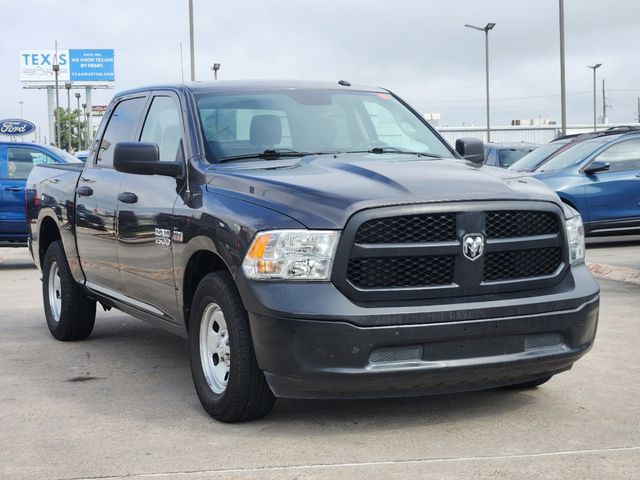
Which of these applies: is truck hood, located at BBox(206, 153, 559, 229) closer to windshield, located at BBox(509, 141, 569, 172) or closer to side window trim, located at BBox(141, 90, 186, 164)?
side window trim, located at BBox(141, 90, 186, 164)

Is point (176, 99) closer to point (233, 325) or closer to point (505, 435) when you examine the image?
point (233, 325)

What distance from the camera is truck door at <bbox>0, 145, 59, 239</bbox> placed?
15.2 meters

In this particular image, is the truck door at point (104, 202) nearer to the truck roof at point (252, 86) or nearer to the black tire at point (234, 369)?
the truck roof at point (252, 86)

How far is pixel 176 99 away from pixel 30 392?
6.56 ft

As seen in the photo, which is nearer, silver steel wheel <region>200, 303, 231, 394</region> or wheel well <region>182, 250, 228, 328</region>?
silver steel wheel <region>200, 303, 231, 394</region>

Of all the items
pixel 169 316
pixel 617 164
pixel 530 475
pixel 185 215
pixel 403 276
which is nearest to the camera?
pixel 530 475

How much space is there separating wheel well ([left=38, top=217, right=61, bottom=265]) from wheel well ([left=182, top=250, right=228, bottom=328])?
10.2 ft

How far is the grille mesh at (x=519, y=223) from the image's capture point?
5.15 metres

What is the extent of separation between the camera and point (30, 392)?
21.1 ft

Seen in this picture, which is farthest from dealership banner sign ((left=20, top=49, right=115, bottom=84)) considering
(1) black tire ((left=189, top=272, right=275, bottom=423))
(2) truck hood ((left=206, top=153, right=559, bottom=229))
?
(1) black tire ((left=189, top=272, right=275, bottom=423))

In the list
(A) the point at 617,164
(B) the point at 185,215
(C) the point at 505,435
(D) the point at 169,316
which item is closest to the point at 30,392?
(D) the point at 169,316

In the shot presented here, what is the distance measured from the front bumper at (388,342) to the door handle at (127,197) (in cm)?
181

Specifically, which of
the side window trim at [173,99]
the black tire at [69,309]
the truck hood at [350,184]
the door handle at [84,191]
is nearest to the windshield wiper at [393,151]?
the truck hood at [350,184]

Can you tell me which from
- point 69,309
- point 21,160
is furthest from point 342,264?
point 21,160
